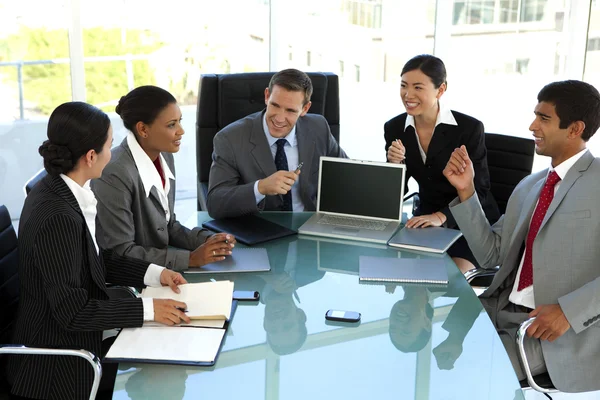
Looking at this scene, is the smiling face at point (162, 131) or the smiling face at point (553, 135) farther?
the smiling face at point (162, 131)

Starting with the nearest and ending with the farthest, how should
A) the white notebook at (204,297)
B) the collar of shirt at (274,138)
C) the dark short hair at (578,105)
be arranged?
the white notebook at (204,297)
the dark short hair at (578,105)
the collar of shirt at (274,138)

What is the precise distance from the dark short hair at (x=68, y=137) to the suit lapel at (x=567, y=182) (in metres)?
1.54

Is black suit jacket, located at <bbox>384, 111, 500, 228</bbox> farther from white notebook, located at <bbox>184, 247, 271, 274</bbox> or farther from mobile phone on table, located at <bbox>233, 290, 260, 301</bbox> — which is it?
mobile phone on table, located at <bbox>233, 290, 260, 301</bbox>

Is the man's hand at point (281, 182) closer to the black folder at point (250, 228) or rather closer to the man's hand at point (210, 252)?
the black folder at point (250, 228)

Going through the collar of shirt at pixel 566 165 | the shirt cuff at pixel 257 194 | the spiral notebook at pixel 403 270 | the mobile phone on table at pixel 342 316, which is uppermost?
the collar of shirt at pixel 566 165

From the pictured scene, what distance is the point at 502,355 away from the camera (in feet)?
6.80

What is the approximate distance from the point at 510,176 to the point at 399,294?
1553mm

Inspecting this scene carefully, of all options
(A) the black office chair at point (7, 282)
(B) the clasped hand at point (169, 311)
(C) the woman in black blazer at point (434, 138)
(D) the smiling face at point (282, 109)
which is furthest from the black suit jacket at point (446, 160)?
(A) the black office chair at point (7, 282)

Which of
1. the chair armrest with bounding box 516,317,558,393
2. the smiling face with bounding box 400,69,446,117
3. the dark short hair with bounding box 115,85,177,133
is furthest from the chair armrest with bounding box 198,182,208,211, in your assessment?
the chair armrest with bounding box 516,317,558,393

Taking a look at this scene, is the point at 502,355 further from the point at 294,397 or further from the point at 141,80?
the point at 141,80

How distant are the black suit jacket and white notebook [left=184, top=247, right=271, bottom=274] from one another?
1.19 metres

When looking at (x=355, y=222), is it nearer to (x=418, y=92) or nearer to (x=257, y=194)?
(x=257, y=194)

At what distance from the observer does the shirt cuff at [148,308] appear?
85.0 inches

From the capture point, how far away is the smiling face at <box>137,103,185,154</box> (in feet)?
9.29
